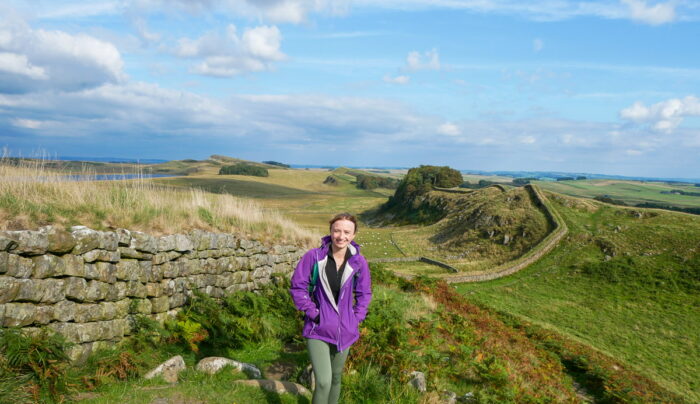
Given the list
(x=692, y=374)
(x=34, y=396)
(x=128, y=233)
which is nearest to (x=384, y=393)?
(x=34, y=396)

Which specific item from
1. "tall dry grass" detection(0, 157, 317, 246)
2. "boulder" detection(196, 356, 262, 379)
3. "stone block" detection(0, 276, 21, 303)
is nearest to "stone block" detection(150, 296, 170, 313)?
"tall dry grass" detection(0, 157, 317, 246)

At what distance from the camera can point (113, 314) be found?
7203 millimetres

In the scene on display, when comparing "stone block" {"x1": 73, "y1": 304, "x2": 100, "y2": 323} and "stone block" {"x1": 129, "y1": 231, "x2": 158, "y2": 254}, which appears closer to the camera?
"stone block" {"x1": 73, "y1": 304, "x2": 100, "y2": 323}

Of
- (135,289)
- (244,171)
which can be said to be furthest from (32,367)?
(244,171)

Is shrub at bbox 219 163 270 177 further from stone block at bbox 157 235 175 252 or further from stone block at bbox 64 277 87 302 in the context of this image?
stone block at bbox 64 277 87 302

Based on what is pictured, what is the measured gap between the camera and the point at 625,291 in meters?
27.3

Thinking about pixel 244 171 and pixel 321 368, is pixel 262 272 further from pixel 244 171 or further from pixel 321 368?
pixel 244 171

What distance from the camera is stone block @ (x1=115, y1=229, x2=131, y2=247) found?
7.54 m

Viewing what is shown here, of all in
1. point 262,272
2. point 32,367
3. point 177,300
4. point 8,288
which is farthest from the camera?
point 262,272

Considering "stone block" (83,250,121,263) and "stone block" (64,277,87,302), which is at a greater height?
"stone block" (83,250,121,263)

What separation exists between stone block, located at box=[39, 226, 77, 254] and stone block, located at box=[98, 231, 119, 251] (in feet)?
1.61

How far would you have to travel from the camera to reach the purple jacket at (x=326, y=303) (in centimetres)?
484

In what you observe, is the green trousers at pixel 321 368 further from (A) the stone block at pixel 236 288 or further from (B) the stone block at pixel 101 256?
(A) the stone block at pixel 236 288

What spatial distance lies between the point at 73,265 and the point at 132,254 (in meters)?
1.16
